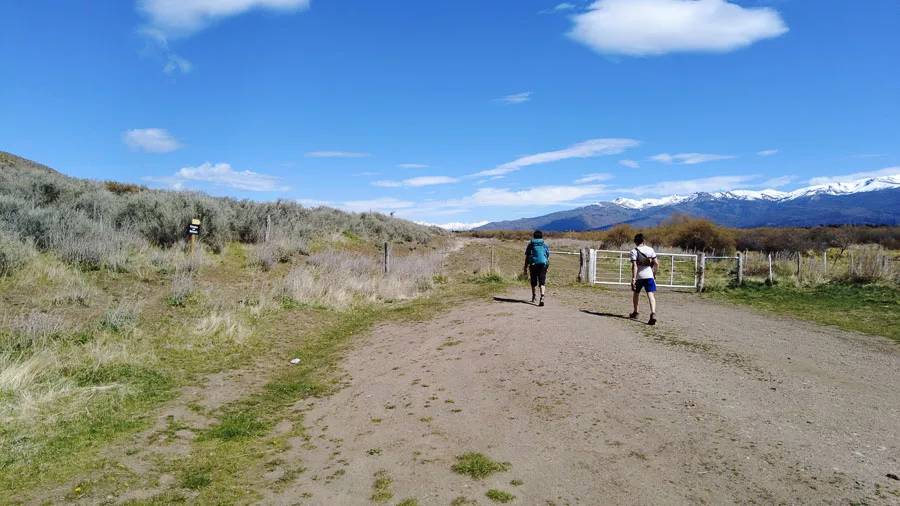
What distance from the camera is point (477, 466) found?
4438 mm

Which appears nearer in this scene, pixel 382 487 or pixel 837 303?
pixel 382 487

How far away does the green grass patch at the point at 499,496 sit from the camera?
12.7 ft

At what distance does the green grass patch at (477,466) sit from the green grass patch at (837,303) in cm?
1000

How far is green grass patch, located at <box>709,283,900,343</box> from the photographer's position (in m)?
12.0

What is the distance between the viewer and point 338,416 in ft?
20.8

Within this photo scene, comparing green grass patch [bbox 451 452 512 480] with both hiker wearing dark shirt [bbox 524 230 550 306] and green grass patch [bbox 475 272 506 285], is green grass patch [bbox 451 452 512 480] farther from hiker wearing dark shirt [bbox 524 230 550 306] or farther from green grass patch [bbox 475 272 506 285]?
green grass patch [bbox 475 272 506 285]

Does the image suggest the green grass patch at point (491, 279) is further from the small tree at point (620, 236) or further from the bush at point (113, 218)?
the small tree at point (620, 236)

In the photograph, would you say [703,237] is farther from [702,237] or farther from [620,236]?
[620,236]

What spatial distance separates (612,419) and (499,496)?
193cm

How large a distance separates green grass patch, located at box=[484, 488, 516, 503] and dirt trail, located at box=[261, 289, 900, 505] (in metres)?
0.06

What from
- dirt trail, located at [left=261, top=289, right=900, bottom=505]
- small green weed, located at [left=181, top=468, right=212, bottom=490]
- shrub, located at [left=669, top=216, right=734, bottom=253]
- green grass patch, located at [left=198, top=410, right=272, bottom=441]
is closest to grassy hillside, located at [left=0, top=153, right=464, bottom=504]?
green grass patch, located at [left=198, top=410, right=272, bottom=441]

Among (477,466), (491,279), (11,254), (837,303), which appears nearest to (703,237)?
(837,303)

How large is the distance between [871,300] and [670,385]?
13799 millimetres

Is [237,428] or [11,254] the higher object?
[11,254]
